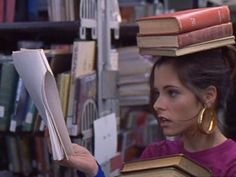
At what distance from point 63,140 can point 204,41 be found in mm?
416

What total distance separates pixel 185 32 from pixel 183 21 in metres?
0.03

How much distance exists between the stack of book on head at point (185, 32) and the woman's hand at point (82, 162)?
0.30m

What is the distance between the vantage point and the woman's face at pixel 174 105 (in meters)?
1.26

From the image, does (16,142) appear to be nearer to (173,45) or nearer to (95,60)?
A: (95,60)

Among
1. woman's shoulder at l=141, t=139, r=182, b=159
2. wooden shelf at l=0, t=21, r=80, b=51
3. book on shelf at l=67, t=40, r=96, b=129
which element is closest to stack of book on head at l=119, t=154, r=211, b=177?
woman's shoulder at l=141, t=139, r=182, b=159

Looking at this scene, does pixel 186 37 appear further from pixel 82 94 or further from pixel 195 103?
pixel 82 94

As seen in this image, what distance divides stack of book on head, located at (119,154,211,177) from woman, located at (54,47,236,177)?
142mm

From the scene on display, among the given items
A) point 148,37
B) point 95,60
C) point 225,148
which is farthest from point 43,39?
point 225,148

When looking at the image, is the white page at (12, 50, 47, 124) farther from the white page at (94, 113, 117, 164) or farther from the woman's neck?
the white page at (94, 113, 117, 164)

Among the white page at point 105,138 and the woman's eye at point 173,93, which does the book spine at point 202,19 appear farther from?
the white page at point 105,138

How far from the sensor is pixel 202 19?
1252 millimetres

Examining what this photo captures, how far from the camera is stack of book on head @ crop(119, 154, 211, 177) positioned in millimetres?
1071

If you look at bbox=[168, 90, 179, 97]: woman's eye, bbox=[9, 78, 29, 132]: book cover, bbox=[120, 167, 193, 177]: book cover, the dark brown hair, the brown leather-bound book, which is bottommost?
bbox=[9, 78, 29, 132]: book cover

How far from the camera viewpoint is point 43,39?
2389 mm
